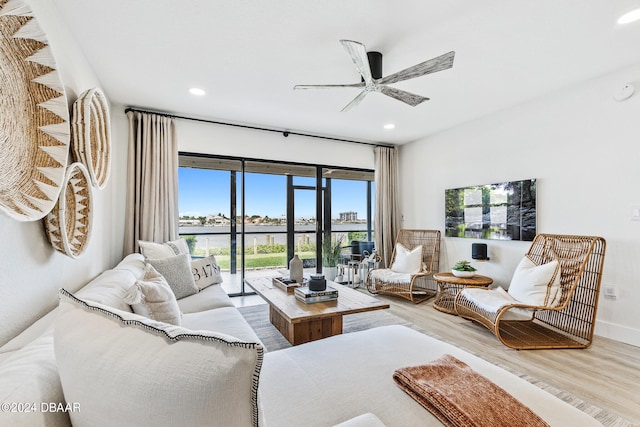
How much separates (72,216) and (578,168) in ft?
14.6

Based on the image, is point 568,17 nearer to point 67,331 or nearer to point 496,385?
point 496,385

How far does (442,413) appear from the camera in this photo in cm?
105

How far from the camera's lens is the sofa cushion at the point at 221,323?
1846 millimetres

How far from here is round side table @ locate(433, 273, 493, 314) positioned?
357cm

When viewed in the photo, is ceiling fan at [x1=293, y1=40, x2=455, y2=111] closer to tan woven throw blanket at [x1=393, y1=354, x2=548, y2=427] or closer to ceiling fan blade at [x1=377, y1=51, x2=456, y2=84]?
ceiling fan blade at [x1=377, y1=51, x2=456, y2=84]

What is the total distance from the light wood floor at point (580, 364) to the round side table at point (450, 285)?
0.50 m

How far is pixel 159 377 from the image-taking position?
0.58m

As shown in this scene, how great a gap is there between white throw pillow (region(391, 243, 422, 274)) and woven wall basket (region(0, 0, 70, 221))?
4078mm

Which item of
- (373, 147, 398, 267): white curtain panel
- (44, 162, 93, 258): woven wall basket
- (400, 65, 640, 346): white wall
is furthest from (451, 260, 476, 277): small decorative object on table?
(44, 162, 93, 258): woven wall basket

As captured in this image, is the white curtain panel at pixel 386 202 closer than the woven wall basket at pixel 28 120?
No

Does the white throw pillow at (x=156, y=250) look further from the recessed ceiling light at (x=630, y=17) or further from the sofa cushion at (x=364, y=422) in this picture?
the recessed ceiling light at (x=630, y=17)

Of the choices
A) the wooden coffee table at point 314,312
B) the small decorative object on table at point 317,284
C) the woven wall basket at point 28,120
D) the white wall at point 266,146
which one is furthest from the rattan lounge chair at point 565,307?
the woven wall basket at point 28,120

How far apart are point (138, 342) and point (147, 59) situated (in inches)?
106

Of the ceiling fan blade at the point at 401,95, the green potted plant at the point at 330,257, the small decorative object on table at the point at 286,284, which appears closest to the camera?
the ceiling fan blade at the point at 401,95
